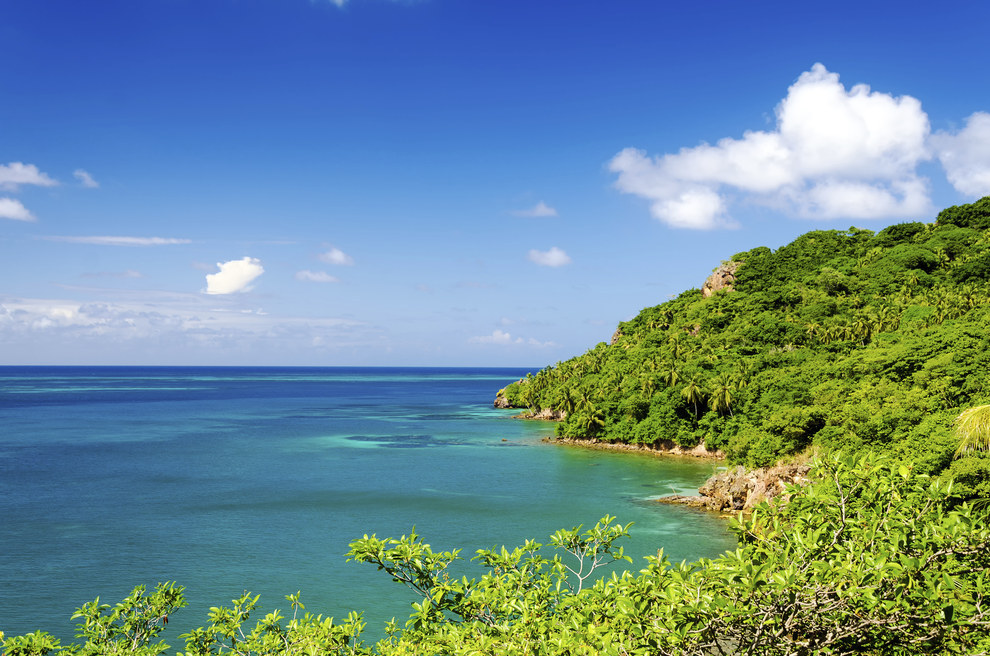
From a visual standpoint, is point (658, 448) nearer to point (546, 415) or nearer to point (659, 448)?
point (659, 448)

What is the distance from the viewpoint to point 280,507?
4881 cm

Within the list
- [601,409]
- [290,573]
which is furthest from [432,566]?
[601,409]

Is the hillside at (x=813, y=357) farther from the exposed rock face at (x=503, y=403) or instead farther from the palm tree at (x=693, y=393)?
the exposed rock face at (x=503, y=403)

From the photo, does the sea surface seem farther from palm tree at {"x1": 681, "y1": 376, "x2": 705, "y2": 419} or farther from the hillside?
palm tree at {"x1": 681, "y1": 376, "x2": 705, "y2": 419}

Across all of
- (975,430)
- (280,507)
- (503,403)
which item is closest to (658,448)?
(280,507)

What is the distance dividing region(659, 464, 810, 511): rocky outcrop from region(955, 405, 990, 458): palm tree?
12.3 meters

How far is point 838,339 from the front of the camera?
75.9 m

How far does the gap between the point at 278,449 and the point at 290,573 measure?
49.1 metres

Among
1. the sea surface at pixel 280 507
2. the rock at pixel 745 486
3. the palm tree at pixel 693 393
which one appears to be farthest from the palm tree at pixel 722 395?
the rock at pixel 745 486

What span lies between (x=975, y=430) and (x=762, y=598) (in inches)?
1065

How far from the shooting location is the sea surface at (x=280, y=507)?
31578mm

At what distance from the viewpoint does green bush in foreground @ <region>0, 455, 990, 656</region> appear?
755 cm

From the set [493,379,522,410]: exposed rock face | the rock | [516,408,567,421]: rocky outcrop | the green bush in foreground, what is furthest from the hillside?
the green bush in foreground

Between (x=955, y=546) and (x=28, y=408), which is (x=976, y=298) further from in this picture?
(x=28, y=408)
